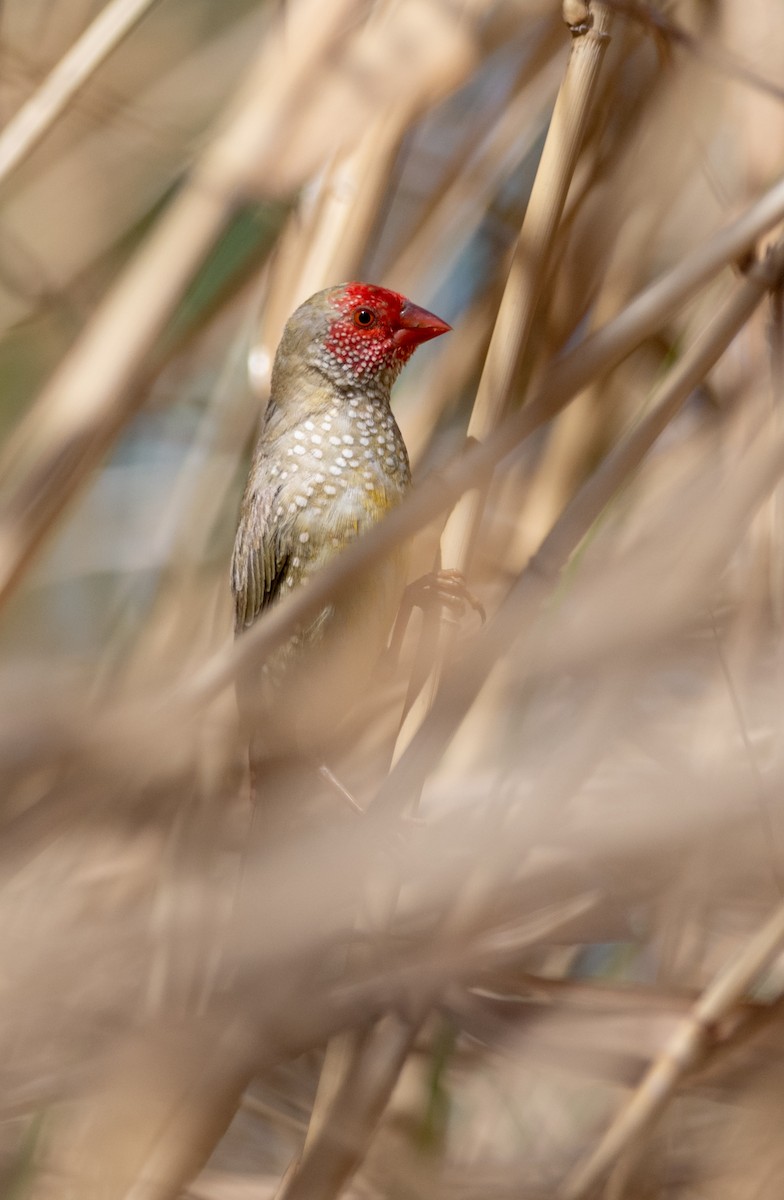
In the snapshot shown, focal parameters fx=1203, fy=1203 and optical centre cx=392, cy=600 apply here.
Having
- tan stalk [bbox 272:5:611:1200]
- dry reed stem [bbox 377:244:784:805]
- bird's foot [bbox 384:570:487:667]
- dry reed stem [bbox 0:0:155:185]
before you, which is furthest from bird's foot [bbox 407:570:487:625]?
dry reed stem [bbox 0:0:155:185]

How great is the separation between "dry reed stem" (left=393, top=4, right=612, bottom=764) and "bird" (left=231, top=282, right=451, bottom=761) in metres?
0.51

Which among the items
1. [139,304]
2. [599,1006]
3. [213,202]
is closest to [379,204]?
[213,202]

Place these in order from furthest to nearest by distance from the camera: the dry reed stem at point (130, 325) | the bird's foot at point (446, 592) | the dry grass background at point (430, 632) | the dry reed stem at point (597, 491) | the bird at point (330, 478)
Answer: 1. the bird at point (330, 478)
2. the bird's foot at point (446, 592)
3. the dry reed stem at point (130, 325)
4. the dry reed stem at point (597, 491)
5. the dry grass background at point (430, 632)

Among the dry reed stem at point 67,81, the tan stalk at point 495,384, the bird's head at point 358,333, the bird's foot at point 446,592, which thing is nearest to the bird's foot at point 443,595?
the bird's foot at point 446,592

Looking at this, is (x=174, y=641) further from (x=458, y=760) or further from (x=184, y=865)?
(x=458, y=760)

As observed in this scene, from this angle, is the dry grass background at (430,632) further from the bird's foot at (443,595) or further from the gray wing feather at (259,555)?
the gray wing feather at (259,555)

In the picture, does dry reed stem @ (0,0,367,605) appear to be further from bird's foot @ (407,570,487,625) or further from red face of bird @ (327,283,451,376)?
bird's foot @ (407,570,487,625)

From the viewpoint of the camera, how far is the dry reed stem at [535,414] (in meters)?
1.28

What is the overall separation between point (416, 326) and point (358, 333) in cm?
12

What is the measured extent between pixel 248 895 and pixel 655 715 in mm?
1457

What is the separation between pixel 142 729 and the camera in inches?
43.0

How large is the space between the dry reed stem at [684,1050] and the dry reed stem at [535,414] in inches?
29.8

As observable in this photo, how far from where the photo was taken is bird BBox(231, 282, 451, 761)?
2.28 meters

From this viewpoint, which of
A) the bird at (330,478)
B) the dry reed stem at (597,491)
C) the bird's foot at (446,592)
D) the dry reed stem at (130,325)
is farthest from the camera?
the bird at (330,478)
